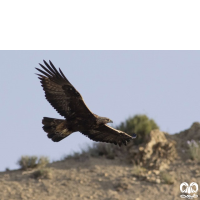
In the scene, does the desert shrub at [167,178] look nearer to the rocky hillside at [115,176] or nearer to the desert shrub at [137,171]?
the rocky hillside at [115,176]

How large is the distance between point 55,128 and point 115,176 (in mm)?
6759

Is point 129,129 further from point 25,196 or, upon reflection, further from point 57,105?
point 57,105

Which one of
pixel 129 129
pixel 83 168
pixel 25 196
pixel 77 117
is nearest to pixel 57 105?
pixel 77 117

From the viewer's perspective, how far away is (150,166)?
14469mm

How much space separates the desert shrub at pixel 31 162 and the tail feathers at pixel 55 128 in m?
6.97

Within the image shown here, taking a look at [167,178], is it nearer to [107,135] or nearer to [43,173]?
[43,173]

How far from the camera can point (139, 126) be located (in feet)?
50.0

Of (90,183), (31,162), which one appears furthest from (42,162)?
(90,183)

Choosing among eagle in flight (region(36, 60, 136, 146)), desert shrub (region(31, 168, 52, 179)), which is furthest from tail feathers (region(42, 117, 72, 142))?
desert shrub (region(31, 168, 52, 179))

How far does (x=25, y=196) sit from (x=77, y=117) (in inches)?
252

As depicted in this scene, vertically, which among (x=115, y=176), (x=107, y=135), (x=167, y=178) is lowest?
(x=167, y=178)

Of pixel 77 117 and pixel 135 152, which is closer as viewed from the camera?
pixel 77 117

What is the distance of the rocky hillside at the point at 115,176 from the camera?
12856 millimetres

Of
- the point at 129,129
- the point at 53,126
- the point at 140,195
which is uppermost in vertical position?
the point at 129,129
